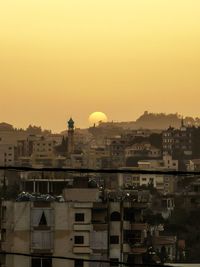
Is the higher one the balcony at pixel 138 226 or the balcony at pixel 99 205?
the balcony at pixel 99 205

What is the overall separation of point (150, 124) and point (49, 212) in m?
88.6

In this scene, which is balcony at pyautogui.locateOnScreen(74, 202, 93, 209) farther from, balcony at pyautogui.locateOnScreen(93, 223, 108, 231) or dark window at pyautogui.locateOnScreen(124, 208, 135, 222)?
dark window at pyautogui.locateOnScreen(124, 208, 135, 222)

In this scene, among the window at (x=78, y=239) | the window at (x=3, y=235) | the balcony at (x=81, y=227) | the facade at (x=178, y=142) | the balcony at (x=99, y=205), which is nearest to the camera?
the window at (x=3, y=235)

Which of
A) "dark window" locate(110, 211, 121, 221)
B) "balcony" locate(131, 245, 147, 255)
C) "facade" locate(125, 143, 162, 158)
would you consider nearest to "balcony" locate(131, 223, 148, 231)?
"balcony" locate(131, 245, 147, 255)

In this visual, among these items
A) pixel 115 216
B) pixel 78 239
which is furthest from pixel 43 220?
pixel 115 216

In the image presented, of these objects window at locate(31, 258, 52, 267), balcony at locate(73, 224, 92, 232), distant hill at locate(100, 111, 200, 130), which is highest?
distant hill at locate(100, 111, 200, 130)

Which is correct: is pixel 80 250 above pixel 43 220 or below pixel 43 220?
below

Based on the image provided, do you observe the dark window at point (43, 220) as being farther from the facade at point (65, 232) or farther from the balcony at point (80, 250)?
the balcony at point (80, 250)

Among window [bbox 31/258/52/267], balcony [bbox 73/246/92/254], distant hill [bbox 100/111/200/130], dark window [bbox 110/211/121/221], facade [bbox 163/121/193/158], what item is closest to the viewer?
window [bbox 31/258/52/267]

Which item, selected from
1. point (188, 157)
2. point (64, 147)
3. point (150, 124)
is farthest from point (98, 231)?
point (150, 124)

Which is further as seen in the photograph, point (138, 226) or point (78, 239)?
point (138, 226)

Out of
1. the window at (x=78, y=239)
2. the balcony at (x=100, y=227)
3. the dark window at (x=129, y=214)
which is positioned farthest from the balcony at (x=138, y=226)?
the window at (x=78, y=239)

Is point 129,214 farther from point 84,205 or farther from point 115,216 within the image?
point 84,205

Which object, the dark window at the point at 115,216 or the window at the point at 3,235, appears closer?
the window at the point at 3,235
